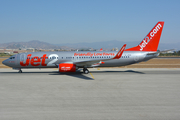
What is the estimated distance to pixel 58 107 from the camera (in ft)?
37.2

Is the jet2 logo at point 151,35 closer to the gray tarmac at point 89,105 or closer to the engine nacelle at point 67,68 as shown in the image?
the engine nacelle at point 67,68

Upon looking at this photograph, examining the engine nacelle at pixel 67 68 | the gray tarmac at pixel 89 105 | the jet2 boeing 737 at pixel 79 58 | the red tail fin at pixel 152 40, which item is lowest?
the gray tarmac at pixel 89 105

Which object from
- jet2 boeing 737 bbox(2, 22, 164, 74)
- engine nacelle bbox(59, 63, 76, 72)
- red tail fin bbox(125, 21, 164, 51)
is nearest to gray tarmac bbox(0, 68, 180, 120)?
engine nacelle bbox(59, 63, 76, 72)

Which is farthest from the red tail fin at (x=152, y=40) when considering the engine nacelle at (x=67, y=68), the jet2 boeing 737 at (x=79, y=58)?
the engine nacelle at (x=67, y=68)

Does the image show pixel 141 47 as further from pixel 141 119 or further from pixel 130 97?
pixel 141 119

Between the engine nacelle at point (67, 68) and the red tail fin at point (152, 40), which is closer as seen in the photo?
the engine nacelle at point (67, 68)

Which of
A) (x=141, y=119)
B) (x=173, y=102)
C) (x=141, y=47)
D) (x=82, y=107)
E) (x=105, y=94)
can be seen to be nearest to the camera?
(x=141, y=119)

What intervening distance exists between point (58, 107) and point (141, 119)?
550 cm

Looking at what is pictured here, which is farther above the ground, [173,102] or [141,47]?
[141,47]

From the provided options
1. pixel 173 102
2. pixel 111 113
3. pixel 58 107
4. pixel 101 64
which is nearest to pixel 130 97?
pixel 173 102

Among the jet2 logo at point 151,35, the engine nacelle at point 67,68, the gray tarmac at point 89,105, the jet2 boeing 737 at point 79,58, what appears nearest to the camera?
the gray tarmac at point 89,105

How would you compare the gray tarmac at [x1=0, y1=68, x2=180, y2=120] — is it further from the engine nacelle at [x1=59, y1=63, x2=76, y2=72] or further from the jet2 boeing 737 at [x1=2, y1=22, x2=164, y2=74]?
the jet2 boeing 737 at [x1=2, y1=22, x2=164, y2=74]

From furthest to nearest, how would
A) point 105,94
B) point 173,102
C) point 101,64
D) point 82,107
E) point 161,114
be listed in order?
point 101,64 < point 105,94 < point 173,102 < point 82,107 < point 161,114

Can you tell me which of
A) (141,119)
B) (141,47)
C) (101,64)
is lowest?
(141,119)
